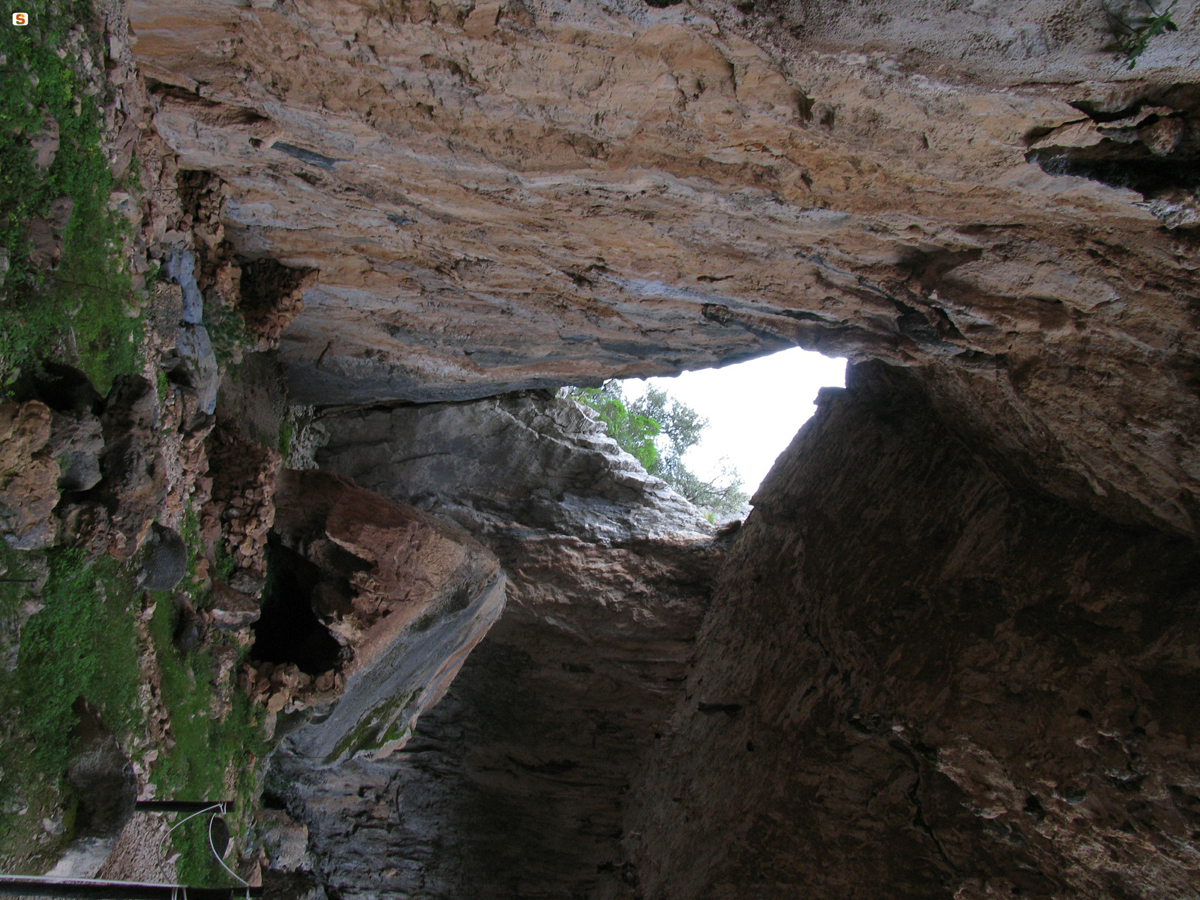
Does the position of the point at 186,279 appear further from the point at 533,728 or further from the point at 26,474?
the point at 533,728

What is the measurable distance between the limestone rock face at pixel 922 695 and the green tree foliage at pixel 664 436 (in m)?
4.65

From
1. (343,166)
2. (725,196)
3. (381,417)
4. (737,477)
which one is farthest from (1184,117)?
(737,477)

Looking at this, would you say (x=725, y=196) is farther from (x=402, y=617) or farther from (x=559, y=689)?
(x=559, y=689)

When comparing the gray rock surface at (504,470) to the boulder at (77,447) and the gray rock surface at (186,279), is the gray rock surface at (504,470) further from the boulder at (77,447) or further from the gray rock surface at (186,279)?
the boulder at (77,447)

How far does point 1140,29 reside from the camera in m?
2.01

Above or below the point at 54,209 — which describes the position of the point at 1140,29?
above

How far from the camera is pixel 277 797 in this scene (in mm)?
6730

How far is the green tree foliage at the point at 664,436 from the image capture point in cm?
1203

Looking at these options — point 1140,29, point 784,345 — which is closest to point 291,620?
point 784,345

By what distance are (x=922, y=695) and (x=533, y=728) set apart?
13.8 feet

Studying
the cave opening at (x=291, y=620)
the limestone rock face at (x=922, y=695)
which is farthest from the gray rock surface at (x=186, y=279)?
the limestone rock face at (x=922, y=695)

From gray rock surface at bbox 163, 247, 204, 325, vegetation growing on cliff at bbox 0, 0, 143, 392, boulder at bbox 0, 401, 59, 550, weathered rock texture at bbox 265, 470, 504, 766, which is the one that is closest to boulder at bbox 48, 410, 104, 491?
boulder at bbox 0, 401, 59, 550

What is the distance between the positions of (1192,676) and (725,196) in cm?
306

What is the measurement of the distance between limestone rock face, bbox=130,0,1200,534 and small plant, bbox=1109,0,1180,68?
0.04m
